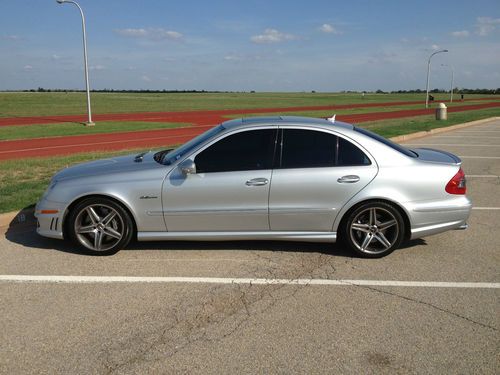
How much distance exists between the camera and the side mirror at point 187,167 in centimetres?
498

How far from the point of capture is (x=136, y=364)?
3146 millimetres

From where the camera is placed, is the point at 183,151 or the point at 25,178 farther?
the point at 25,178

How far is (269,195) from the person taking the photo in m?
5.05

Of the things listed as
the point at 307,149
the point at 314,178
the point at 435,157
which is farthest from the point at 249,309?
the point at 435,157

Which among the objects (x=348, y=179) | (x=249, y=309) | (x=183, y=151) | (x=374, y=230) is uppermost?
(x=183, y=151)

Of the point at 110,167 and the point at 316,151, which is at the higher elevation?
the point at 316,151

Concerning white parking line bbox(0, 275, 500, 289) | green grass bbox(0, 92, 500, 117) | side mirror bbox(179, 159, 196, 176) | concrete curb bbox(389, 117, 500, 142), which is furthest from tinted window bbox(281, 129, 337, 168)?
green grass bbox(0, 92, 500, 117)

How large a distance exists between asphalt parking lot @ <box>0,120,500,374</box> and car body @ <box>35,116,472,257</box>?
0.28 metres

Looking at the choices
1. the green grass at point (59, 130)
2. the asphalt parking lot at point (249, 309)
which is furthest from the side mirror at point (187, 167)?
the green grass at point (59, 130)

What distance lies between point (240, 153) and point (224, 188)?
1.39 feet

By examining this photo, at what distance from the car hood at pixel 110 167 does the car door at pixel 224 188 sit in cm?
40

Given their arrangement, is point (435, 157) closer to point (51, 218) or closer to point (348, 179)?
point (348, 179)

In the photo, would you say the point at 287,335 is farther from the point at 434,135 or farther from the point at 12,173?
the point at 434,135

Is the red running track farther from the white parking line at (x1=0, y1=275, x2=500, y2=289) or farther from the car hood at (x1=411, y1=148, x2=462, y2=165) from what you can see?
the car hood at (x1=411, y1=148, x2=462, y2=165)
